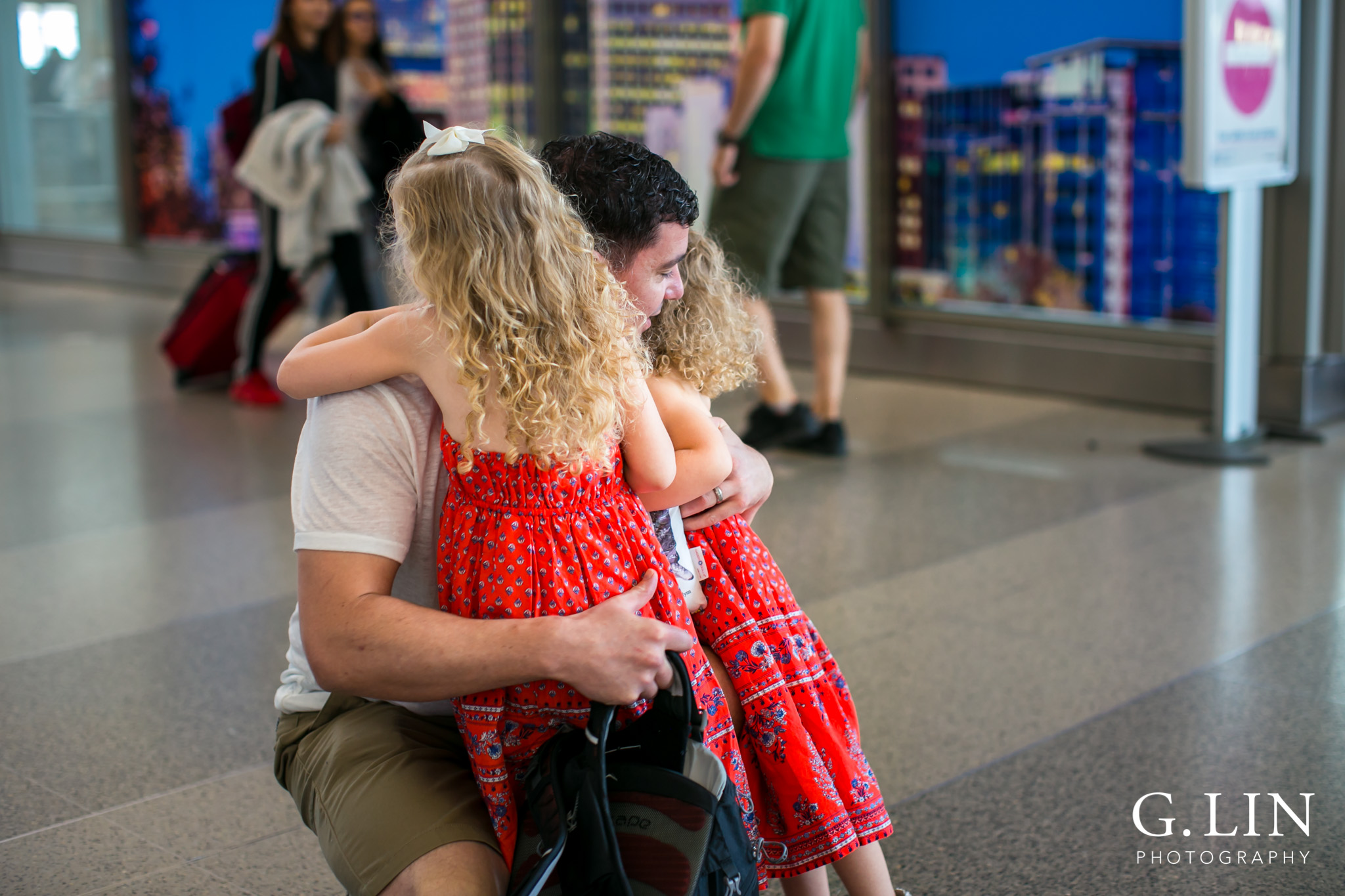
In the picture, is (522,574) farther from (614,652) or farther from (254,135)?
(254,135)

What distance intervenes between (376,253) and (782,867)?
19.6 ft

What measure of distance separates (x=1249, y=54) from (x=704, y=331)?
3442 millimetres

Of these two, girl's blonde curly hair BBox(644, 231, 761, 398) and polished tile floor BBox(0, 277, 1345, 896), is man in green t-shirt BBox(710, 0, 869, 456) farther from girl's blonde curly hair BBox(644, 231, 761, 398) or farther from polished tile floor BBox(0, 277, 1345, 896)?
girl's blonde curly hair BBox(644, 231, 761, 398)

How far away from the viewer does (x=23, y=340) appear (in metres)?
7.82

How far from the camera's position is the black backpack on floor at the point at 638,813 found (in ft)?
4.42

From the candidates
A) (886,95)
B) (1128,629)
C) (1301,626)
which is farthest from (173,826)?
(886,95)

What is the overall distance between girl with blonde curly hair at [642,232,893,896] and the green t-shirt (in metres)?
3.19

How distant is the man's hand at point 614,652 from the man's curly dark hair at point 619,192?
0.42m

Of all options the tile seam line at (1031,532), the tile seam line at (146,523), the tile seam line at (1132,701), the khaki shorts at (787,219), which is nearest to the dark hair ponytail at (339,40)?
the khaki shorts at (787,219)

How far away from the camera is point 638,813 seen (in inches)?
54.2

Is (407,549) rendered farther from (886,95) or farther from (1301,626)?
(886,95)

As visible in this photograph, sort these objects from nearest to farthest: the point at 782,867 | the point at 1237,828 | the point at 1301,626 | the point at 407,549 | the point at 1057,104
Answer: the point at 407,549 → the point at 782,867 → the point at 1237,828 → the point at 1301,626 → the point at 1057,104

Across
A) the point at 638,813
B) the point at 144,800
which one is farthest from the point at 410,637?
the point at 144,800

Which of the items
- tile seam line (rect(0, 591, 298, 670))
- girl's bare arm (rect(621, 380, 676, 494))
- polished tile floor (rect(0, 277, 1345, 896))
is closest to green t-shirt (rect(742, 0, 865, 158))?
polished tile floor (rect(0, 277, 1345, 896))
